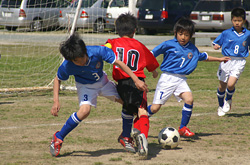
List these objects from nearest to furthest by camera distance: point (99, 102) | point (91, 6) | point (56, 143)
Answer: point (56, 143) → point (99, 102) → point (91, 6)

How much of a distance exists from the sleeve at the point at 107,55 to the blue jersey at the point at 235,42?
3211 mm

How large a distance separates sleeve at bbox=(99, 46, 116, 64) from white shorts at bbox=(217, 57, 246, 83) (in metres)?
3.26

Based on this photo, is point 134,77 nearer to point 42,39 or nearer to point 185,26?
point 185,26

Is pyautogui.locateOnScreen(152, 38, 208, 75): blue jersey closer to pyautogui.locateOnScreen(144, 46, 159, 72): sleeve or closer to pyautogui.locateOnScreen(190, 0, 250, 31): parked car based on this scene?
pyautogui.locateOnScreen(144, 46, 159, 72): sleeve

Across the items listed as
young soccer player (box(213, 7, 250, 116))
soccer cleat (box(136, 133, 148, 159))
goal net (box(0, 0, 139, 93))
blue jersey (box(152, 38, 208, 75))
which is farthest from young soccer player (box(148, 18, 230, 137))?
goal net (box(0, 0, 139, 93))

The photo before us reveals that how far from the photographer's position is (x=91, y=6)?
1661cm

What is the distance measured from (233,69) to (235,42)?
46 cm

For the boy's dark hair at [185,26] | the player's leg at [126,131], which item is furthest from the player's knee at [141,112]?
the boy's dark hair at [185,26]

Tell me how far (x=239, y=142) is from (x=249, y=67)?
8.80m

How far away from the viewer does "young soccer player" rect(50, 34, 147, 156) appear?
480 centimetres

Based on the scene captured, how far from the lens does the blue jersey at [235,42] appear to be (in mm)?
7598

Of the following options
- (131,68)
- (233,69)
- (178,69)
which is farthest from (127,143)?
(233,69)

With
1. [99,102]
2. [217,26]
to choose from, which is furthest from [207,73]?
[217,26]

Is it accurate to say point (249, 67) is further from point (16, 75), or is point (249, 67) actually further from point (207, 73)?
point (16, 75)
